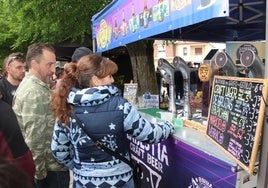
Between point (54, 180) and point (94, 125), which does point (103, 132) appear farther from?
point (54, 180)

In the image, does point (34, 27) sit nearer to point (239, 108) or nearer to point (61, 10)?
point (61, 10)

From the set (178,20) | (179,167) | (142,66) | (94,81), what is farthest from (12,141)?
(142,66)

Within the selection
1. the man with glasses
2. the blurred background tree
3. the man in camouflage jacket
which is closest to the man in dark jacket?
the man in camouflage jacket

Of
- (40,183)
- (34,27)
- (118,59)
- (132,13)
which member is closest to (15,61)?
(132,13)

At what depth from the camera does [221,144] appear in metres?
2.04

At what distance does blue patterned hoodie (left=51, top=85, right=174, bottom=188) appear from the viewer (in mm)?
2031

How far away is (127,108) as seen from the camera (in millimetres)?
2043

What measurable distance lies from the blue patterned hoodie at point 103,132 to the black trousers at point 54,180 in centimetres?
70

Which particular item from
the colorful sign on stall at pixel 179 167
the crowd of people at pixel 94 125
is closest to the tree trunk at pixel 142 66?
the colorful sign on stall at pixel 179 167

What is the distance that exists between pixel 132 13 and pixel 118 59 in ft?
36.3

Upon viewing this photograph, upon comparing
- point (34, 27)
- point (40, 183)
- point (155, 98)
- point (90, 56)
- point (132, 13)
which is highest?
point (34, 27)

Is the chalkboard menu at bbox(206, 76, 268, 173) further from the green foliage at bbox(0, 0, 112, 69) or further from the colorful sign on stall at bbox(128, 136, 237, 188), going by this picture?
the green foliage at bbox(0, 0, 112, 69)

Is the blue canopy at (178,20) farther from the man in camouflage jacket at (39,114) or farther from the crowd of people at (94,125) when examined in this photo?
the man in camouflage jacket at (39,114)

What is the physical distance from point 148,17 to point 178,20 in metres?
0.73
